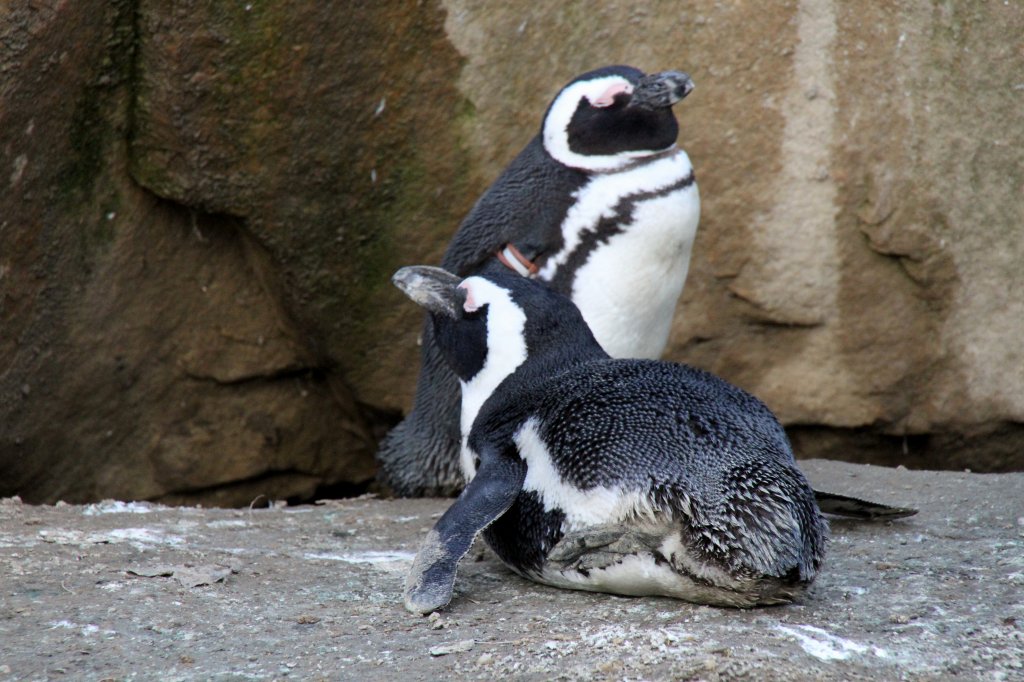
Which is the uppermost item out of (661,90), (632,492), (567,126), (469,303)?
(661,90)

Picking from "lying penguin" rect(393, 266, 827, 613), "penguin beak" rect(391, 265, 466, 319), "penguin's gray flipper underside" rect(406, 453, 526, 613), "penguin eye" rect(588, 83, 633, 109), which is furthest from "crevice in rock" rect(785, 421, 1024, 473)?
"penguin's gray flipper underside" rect(406, 453, 526, 613)

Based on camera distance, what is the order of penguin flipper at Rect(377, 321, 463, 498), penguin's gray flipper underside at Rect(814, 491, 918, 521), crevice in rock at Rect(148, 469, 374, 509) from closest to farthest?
1. penguin's gray flipper underside at Rect(814, 491, 918, 521)
2. penguin flipper at Rect(377, 321, 463, 498)
3. crevice in rock at Rect(148, 469, 374, 509)

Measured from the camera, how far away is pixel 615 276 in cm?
389

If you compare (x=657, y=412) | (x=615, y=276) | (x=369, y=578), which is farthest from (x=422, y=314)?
(x=657, y=412)

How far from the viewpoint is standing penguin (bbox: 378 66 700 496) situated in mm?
3898

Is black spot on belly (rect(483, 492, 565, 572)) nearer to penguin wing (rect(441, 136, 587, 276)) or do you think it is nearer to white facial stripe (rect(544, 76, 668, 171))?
penguin wing (rect(441, 136, 587, 276))

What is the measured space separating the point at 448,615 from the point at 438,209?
2303 millimetres

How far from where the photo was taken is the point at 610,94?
396 centimetres

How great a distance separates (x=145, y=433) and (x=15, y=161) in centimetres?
118

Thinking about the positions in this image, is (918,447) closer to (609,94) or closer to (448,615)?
(609,94)

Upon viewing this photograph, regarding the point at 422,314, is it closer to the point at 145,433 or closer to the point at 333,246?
the point at 333,246

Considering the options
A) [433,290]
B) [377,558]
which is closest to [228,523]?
[377,558]

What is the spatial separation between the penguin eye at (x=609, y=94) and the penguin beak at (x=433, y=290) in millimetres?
911

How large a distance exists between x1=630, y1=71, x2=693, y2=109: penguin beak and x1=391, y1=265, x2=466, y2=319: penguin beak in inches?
37.5
